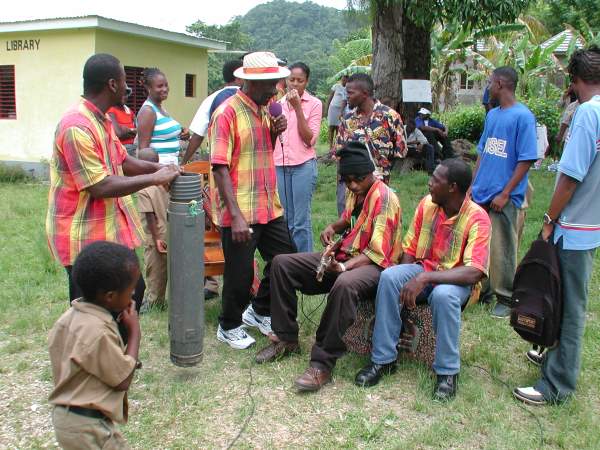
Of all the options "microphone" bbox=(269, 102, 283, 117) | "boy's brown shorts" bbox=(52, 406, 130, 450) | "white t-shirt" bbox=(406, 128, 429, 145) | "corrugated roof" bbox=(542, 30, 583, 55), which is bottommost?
"boy's brown shorts" bbox=(52, 406, 130, 450)

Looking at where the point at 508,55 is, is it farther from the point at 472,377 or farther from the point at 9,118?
the point at 472,377

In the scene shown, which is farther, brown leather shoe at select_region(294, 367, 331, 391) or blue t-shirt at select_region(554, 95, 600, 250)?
brown leather shoe at select_region(294, 367, 331, 391)

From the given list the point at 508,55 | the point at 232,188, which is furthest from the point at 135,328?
the point at 508,55

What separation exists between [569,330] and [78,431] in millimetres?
2789

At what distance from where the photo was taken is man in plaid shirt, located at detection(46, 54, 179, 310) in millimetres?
3197

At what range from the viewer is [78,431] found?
7.72 ft

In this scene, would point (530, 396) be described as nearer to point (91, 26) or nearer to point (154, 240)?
point (154, 240)

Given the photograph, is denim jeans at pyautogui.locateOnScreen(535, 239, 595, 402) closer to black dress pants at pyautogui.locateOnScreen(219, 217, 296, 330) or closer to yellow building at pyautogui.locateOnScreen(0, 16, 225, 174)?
black dress pants at pyautogui.locateOnScreen(219, 217, 296, 330)

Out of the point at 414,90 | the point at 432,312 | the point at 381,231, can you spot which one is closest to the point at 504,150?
the point at 381,231

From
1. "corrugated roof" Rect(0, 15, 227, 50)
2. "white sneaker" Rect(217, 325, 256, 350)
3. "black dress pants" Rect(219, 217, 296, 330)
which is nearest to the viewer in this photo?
"black dress pants" Rect(219, 217, 296, 330)

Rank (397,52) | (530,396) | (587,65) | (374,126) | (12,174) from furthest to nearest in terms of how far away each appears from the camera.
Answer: (12,174), (397,52), (374,126), (530,396), (587,65)

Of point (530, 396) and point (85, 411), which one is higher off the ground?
point (85, 411)

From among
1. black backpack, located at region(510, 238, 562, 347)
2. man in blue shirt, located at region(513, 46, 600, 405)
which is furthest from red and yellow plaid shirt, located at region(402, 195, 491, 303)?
man in blue shirt, located at region(513, 46, 600, 405)

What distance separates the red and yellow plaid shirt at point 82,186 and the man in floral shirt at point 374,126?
2704mm
